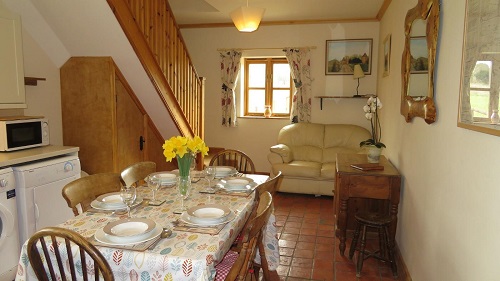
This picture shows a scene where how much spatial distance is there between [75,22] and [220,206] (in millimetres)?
2327

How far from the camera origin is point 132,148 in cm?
421

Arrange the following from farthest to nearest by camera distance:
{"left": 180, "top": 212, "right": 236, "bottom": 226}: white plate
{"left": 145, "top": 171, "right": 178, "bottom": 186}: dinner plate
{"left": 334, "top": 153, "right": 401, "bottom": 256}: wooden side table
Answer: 1. {"left": 334, "top": 153, "right": 401, "bottom": 256}: wooden side table
2. {"left": 145, "top": 171, "right": 178, "bottom": 186}: dinner plate
3. {"left": 180, "top": 212, "right": 236, "bottom": 226}: white plate

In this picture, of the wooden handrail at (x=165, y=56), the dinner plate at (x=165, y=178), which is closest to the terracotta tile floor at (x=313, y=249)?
the dinner plate at (x=165, y=178)

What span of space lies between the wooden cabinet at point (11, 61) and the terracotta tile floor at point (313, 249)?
101 inches

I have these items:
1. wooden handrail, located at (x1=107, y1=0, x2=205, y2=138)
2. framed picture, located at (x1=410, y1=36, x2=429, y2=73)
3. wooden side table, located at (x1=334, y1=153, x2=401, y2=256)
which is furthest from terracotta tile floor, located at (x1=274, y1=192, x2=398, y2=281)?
wooden handrail, located at (x1=107, y1=0, x2=205, y2=138)

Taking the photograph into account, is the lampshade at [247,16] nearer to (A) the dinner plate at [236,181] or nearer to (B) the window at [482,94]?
(A) the dinner plate at [236,181]

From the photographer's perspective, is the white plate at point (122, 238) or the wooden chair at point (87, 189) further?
the wooden chair at point (87, 189)

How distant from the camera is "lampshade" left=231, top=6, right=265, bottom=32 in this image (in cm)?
346

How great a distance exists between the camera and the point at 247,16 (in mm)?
3484

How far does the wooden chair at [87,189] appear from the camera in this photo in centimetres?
200

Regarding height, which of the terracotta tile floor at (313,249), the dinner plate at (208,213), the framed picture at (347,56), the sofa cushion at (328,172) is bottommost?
the terracotta tile floor at (313,249)

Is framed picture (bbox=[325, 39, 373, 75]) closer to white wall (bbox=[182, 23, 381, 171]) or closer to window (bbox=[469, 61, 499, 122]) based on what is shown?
white wall (bbox=[182, 23, 381, 171])

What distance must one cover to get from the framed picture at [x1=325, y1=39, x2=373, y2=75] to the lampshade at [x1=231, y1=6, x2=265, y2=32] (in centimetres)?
263

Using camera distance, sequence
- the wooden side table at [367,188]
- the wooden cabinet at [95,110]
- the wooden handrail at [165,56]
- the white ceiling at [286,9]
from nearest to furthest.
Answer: the wooden side table at [367,188], the wooden handrail at [165,56], the wooden cabinet at [95,110], the white ceiling at [286,9]
